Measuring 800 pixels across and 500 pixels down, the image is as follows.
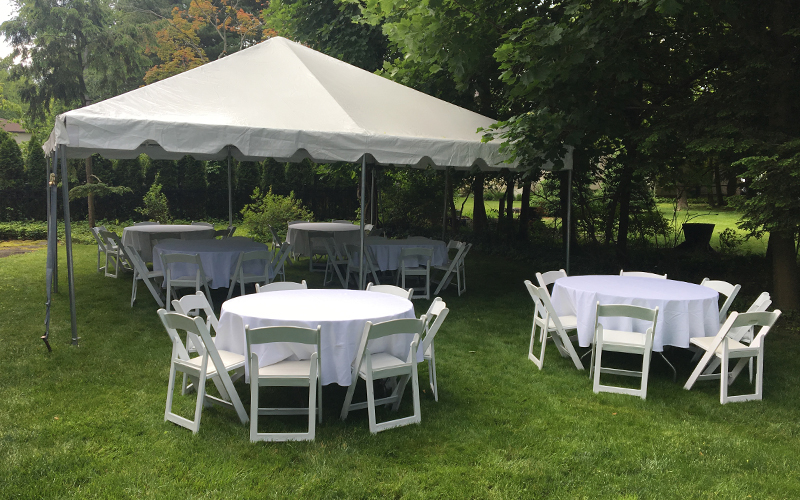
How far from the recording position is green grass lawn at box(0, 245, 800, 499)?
10.4 feet

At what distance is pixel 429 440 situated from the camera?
148 inches

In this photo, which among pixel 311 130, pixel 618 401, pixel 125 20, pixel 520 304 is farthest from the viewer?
pixel 125 20

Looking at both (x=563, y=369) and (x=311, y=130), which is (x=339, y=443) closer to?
(x=563, y=369)

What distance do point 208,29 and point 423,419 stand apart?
27.7 m

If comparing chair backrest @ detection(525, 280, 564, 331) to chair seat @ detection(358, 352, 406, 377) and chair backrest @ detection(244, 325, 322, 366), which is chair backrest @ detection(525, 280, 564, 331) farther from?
chair backrest @ detection(244, 325, 322, 366)

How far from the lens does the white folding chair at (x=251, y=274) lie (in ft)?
23.2

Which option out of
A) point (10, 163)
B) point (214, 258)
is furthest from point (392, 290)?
point (10, 163)

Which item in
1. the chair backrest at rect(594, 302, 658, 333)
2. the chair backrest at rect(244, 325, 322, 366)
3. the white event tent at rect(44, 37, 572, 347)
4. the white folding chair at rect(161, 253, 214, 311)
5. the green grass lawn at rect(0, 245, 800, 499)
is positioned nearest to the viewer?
the green grass lawn at rect(0, 245, 800, 499)

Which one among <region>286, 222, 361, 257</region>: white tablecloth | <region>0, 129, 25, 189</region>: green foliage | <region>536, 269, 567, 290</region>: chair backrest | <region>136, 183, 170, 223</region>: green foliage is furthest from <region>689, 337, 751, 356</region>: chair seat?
<region>0, 129, 25, 189</region>: green foliage

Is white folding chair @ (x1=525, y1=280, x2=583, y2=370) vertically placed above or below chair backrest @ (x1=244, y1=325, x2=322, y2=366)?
below

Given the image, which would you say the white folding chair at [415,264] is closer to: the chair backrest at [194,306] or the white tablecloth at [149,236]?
the chair backrest at [194,306]

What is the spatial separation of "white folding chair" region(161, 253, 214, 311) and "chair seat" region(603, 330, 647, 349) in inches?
174

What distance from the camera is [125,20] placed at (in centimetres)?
2508

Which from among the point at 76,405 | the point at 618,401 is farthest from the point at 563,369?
the point at 76,405
